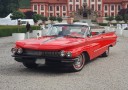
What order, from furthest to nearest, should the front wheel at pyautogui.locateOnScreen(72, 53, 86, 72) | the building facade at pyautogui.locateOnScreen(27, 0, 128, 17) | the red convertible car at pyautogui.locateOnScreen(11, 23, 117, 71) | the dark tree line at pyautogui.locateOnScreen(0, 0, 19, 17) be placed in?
the building facade at pyautogui.locateOnScreen(27, 0, 128, 17) → the dark tree line at pyautogui.locateOnScreen(0, 0, 19, 17) → the front wheel at pyautogui.locateOnScreen(72, 53, 86, 72) → the red convertible car at pyautogui.locateOnScreen(11, 23, 117, 71)

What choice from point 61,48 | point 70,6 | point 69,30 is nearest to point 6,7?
point 70,6

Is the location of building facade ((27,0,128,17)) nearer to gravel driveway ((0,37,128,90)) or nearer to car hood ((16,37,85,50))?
gravel driveway ((0,37,128,90))

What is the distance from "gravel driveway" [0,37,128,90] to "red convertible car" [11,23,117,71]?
1.10 ft

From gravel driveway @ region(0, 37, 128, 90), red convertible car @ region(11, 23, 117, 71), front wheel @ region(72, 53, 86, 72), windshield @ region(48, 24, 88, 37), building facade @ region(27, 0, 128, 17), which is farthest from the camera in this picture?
building facade @ region(27, 0, 128, 17)

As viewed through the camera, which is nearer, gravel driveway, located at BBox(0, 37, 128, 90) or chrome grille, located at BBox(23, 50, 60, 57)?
gravel driveway, located at BBox(0, 37, 128, 90)

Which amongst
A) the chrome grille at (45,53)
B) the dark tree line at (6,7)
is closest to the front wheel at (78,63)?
the chrome grille at (45,53)

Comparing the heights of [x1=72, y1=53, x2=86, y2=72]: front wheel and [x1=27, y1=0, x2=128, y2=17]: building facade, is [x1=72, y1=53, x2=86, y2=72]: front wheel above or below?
below

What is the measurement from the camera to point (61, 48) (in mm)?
8508

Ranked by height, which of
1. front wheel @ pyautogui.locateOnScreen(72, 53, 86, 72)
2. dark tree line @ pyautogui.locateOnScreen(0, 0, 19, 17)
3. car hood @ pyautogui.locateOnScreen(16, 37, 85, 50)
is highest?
dark tree line @ pyautogui.locateOnScreen(0, 0, 19, 17)

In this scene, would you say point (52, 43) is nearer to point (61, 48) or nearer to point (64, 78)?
point (61, 48)

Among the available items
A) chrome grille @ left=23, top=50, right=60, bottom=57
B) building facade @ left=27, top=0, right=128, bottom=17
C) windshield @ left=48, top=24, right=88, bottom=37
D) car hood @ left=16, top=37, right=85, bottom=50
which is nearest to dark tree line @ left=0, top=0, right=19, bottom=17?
building facade @ left=27, top=0, right=128, bottom=17

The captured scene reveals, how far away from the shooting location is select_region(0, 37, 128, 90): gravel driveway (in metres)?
7.15

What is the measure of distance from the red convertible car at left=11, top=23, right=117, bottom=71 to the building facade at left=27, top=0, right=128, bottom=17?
4477 inches

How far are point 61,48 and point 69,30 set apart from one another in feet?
6.24
